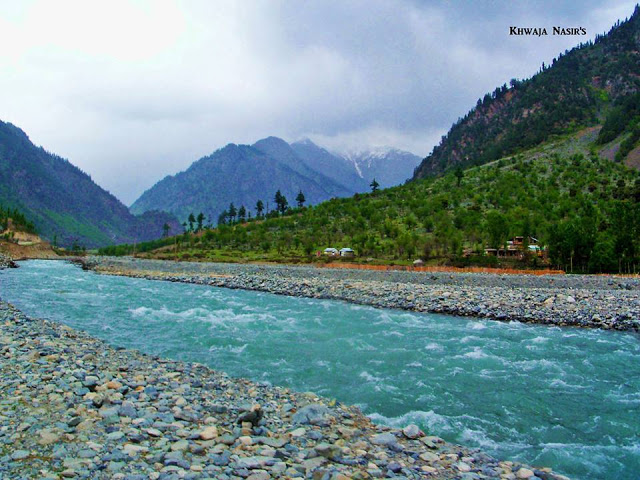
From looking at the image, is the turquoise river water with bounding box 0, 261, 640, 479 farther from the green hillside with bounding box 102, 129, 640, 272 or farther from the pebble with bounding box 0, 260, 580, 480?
the green hillside with bounding box 102, 129, 640, 272

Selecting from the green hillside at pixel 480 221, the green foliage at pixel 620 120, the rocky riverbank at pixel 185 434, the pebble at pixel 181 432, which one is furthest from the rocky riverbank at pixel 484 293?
the green foliage at pixel 620 120

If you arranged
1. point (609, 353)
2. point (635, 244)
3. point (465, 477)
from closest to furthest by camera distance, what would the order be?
point (465, 477) → point (609, 353) → point (635, 244)

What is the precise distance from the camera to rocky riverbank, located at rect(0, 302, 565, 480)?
6371 mm

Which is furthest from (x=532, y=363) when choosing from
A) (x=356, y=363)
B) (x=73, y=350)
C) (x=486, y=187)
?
(x=486, y=187)

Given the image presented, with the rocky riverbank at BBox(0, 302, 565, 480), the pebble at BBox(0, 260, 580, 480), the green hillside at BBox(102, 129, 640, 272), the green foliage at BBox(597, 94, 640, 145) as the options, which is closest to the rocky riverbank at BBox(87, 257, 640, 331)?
the rocky riverbank at BBox(0, 302, 565, 480)

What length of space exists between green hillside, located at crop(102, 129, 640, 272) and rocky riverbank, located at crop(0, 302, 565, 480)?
181 feet

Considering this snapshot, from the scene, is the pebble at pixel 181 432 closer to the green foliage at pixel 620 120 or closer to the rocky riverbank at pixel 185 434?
the rocky riverbank at pixel 185 434

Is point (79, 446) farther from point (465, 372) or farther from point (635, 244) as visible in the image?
point (635, 244)

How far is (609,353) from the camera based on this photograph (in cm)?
1733

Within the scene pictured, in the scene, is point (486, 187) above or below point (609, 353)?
above

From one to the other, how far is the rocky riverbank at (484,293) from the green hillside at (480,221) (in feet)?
64.9

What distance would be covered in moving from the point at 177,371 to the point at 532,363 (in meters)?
12.5

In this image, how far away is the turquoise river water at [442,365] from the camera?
32.1ft

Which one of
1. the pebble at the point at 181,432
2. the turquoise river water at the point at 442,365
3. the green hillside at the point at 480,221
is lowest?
the turquoise river water at the point at 442,365
